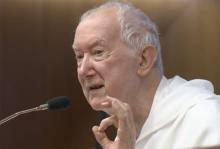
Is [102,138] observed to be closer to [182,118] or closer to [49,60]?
[182,118]

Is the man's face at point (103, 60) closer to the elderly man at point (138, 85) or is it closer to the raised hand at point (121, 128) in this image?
the elderly man at point (138, 85)

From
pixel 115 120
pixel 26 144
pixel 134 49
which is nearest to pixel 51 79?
pixel 26 144

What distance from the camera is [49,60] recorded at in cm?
343

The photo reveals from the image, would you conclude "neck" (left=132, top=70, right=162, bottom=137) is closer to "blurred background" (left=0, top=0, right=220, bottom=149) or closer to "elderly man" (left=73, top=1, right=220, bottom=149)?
"elderly man" (left=73, top=1, right=220, bottom=149)

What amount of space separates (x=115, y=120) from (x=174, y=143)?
216mm

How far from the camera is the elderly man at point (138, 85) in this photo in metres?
1.33

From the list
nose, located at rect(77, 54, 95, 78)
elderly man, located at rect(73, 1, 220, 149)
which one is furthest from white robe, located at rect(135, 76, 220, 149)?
nose, located at rect(77, 54, 95, 78)

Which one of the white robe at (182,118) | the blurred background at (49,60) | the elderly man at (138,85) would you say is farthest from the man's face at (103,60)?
the blurred background at (49,60)

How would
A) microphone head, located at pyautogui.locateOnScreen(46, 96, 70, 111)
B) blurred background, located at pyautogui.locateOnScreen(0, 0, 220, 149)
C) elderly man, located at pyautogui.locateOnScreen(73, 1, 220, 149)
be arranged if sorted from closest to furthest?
1. elderly man, located at pyautogui.locateOnScreen(73, 1, 220, 149)
2. microphone head, located at pyautogui.locateOnScreen(46, 96, 70, 111)
3. blurred background, located at pyautogui.locateOnScreen(0, 0, 220, 149)

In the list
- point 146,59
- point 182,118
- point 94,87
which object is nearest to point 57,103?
point 94,87

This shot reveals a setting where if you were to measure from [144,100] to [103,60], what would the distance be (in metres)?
0.19

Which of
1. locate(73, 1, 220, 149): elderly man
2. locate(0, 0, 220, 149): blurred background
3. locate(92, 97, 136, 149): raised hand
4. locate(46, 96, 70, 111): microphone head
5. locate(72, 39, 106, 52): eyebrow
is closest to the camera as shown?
locate(92, 97, 136, 149): raised hand

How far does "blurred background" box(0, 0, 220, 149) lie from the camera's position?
337 cm

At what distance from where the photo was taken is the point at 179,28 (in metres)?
3.49
